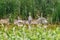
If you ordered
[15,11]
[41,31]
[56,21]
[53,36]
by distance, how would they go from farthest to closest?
[15,11] < [56,21] < [41,31] < [53,36]

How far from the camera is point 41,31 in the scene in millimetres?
4477

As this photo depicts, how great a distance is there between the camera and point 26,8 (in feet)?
26.9

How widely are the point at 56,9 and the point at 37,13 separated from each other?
0.87 m

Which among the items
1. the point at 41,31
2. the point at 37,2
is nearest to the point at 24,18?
the point at 37,2

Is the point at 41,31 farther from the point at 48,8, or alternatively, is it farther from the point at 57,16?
the point at 48,8

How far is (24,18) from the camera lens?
8.05m

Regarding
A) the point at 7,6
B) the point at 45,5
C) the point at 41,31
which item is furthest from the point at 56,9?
the point at 41,31

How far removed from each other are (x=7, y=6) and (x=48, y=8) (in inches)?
47.6

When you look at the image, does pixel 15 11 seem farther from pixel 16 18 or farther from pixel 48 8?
pixel 48 8

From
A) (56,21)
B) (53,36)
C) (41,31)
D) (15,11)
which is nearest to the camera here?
(53,36)

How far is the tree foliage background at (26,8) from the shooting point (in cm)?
812

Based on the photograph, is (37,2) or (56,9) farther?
(37,2)

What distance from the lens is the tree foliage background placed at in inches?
320

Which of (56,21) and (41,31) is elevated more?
(41,31)
